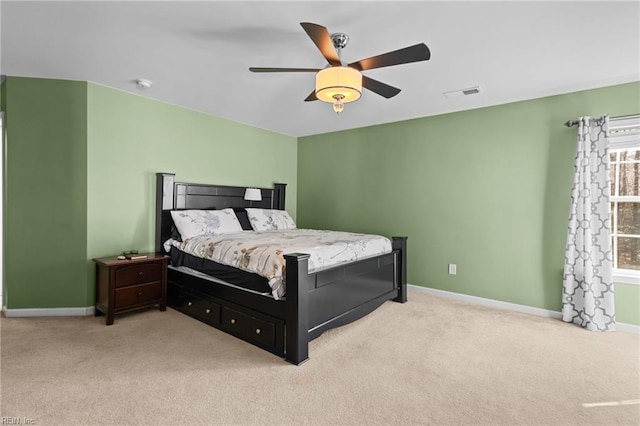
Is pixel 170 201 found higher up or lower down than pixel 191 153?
lower down

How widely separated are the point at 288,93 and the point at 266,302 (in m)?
2.32

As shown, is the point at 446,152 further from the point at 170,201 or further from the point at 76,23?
the point at 76,23

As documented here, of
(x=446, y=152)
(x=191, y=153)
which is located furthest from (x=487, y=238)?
(x=191, y=153)

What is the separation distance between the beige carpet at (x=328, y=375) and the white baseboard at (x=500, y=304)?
0.91 ft

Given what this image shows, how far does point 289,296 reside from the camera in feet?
7.98

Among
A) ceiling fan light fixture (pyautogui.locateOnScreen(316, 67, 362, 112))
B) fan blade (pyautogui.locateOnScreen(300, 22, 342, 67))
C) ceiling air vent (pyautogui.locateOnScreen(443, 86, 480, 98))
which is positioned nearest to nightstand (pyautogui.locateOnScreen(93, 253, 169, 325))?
ceiling fan light fixture (pyautogui.locateOnScreen(316, 67, 362, 112))

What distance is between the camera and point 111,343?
106 inches

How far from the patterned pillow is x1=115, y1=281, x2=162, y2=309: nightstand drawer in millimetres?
1458

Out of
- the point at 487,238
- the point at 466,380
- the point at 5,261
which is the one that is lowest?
the point at 466,380

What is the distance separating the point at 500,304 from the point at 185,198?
4.12 m

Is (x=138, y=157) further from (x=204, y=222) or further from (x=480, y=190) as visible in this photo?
(x=480, y=190)

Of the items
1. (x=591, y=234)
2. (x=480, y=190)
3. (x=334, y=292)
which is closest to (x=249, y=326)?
(x=334, y=292)

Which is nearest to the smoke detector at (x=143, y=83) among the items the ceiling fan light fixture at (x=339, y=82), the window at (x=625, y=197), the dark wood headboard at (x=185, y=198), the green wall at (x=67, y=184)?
the green wall at (x=67, y=184)

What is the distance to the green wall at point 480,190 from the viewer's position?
3.42 metres
